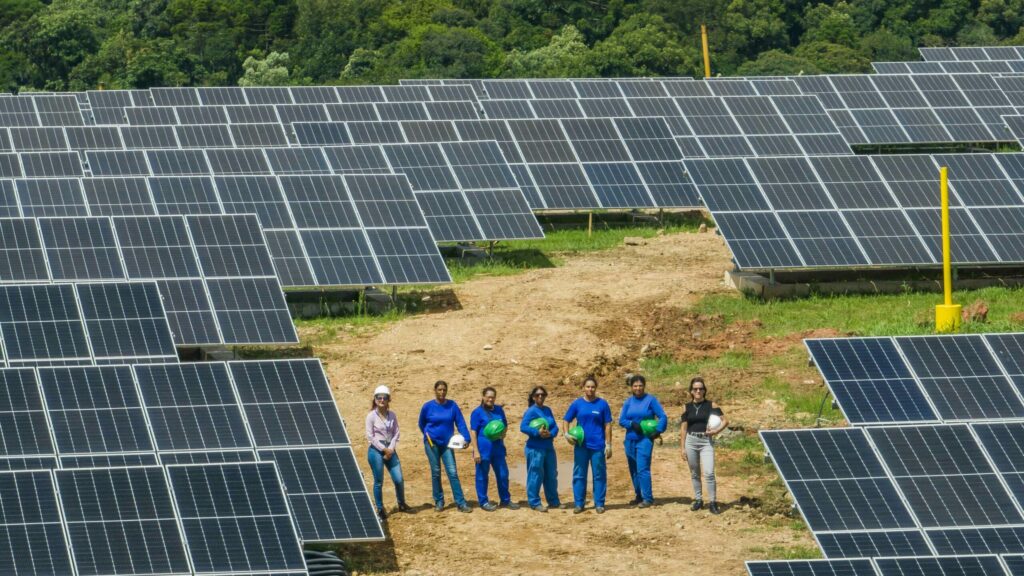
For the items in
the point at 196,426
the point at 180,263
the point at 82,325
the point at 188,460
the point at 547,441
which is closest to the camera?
the point at 188,460

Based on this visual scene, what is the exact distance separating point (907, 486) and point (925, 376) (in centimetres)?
296

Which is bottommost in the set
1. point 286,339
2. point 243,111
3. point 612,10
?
point 612,10

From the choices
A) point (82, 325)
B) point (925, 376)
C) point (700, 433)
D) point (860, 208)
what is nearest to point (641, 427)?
point (700, 433)

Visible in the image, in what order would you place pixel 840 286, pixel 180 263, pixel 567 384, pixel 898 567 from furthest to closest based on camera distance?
pixel 840 286 < pixel 180 263 < pixel 567 384 < pixel 898 567

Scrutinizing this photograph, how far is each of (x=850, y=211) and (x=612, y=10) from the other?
58.6 meters

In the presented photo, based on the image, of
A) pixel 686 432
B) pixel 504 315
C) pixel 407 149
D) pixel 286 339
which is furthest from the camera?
pixel 407 149

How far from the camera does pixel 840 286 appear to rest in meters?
32.4

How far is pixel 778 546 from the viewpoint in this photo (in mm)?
21812

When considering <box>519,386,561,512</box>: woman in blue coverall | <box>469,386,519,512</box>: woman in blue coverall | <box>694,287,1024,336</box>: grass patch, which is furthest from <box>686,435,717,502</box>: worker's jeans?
<box>694,287,1024,336</box>: grass patch

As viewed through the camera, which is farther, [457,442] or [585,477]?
[585,477]

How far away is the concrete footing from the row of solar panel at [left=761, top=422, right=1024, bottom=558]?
10.3 metres

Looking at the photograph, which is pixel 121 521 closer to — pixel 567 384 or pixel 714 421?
pixel 714 421

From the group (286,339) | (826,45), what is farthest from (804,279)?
(826,45)

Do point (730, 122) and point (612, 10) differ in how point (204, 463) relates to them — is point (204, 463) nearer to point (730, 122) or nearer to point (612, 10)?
point (730, 122)
